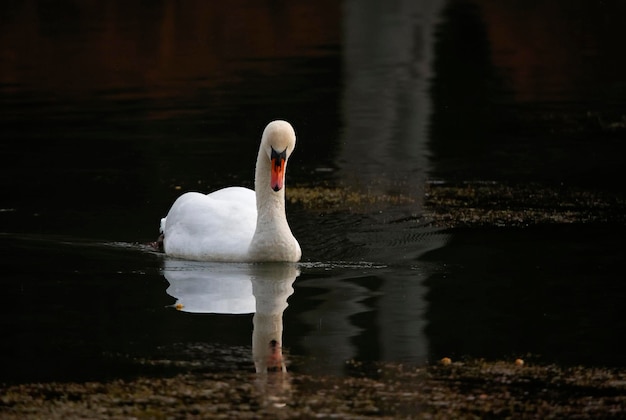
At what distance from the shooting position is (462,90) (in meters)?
23.1

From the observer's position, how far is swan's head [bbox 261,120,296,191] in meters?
11.4

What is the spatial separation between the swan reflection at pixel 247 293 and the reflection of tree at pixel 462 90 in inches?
224

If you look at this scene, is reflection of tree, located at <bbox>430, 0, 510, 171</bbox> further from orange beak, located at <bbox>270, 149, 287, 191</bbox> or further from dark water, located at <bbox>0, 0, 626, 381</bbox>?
orange beak, located at <bbox>270, 149, 287, 191</bbox>

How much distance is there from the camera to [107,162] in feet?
54.7

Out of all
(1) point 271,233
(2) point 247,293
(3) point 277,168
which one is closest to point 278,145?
(3) point 277,168

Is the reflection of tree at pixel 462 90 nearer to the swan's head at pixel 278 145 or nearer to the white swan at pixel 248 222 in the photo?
the white swan at pixel 248 222

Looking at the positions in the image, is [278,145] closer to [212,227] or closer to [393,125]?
[212,227]

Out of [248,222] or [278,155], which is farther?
[248,222]

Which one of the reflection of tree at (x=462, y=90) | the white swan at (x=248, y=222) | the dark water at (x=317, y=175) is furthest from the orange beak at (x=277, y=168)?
the reflection of tree at (x=462, y=90)

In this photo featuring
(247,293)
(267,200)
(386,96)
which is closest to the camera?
(247,293)

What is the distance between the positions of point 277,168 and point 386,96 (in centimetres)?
1120

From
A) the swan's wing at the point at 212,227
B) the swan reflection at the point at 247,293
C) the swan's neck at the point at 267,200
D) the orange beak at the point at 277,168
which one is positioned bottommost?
the swan reflection at the point at 247,293

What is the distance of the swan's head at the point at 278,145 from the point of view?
11398 mm

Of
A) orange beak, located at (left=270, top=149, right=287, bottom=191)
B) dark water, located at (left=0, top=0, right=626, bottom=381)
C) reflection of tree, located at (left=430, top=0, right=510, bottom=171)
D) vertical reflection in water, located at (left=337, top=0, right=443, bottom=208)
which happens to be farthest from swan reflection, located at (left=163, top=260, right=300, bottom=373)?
reflection of tree, located at (left=430, top=0, right=510, bottom=171)
